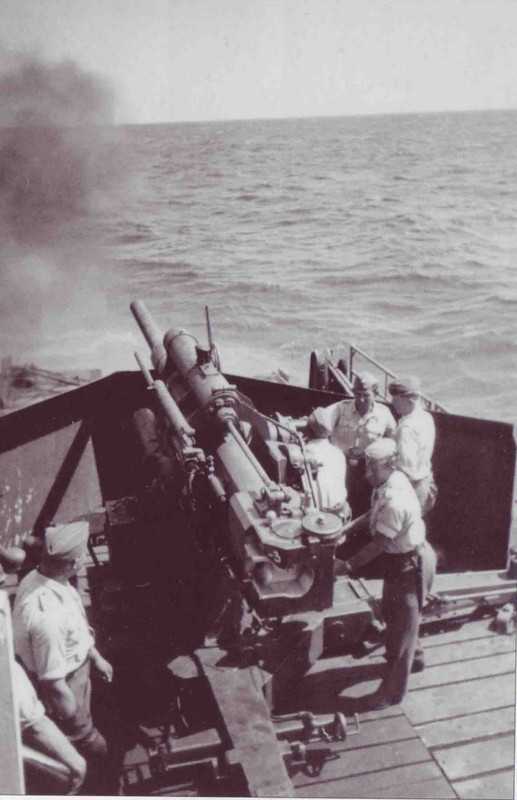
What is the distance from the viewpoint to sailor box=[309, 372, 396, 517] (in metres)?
5.24

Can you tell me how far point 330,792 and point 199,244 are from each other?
2753 centimetres

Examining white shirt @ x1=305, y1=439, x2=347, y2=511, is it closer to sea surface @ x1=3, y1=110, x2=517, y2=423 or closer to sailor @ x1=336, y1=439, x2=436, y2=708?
sailor @ x1=336, y1=439, x2=436, y2=708

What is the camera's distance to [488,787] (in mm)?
3900

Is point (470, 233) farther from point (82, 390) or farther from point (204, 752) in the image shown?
point (204, 752)

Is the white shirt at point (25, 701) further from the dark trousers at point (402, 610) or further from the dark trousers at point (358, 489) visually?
the dark trousers at point (358, 489)

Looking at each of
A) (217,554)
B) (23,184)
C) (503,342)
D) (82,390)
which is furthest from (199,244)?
(217,554)

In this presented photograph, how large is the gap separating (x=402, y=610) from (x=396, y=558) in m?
0.29

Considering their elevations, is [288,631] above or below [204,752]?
above

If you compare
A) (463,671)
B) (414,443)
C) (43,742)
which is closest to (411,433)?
(414,443)

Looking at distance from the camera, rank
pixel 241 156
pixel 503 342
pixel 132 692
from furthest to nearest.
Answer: pixel 241 156
pixel 503 342
pixel 132 692

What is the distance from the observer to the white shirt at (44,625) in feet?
10.6

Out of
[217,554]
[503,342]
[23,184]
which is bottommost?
[503,342]

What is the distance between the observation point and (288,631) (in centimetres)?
382

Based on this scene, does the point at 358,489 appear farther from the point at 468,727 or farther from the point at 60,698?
the point at 60,698
